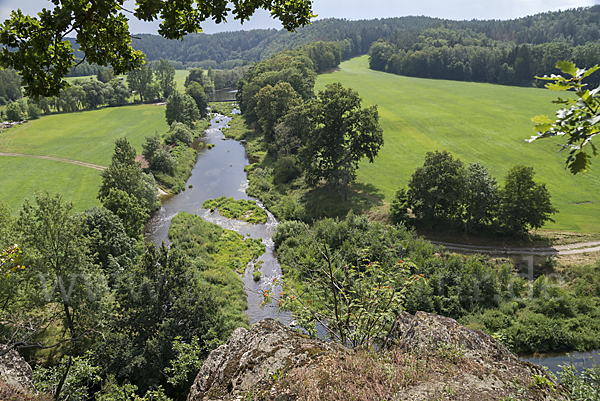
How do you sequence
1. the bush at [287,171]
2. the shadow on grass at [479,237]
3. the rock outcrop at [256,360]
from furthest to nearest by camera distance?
1. the bush at [287,171]
2. the shadow on grass at [479,237]
3. the rock outcrop at [256,360]

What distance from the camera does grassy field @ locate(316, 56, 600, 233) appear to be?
3491 centimetres

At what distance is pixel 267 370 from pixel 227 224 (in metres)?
29.4

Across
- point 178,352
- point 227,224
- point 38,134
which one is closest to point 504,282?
point 178,352

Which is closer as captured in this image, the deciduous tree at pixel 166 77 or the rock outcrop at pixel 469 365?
the rock outcrop at pixel 469 365

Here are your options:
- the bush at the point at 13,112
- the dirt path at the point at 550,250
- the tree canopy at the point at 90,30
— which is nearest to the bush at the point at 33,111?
the bush at the point at 13,112

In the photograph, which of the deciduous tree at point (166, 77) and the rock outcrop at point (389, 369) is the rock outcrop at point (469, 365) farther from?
the deciduous tree at point (166, 77)

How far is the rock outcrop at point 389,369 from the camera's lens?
5.94 meters

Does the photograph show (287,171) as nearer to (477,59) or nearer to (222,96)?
(222,96)

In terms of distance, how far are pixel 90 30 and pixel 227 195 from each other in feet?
124

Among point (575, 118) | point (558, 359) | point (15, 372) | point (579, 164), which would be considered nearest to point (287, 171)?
point (558, 359)

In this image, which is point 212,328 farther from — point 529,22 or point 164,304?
point 529,22

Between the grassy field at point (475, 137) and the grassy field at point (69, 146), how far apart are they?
38083mm

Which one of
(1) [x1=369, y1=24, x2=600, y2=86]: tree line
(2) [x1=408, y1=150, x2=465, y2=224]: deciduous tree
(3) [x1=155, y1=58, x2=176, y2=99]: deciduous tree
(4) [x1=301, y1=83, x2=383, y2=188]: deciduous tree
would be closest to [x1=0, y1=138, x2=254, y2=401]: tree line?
(2) [x1=408, y1=150, x2=465, y2=224]: deciduous tree

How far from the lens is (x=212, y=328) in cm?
1716
